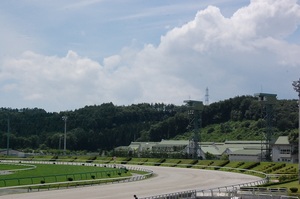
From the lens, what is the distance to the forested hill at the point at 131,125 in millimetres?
134000

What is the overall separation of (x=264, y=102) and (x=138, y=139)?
77146 mm

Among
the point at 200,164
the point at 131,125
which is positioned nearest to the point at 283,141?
the point at 200,164

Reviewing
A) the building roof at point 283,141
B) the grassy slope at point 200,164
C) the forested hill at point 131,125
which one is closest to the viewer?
the grassy slope at point 200,164

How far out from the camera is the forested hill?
134000 millimetres

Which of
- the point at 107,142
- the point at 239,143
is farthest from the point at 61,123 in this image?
the point at 239,143

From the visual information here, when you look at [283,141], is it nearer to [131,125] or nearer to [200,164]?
[200,164]

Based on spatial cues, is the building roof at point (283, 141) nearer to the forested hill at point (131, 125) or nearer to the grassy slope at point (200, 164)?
the grassy slope at point (200, 164)

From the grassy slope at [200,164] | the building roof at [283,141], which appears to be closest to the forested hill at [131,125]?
the building roof at [283,141]

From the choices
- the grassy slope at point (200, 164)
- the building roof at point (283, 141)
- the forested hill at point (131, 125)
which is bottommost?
the grassy slope at point (200, 164)

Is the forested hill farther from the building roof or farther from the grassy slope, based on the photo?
the grassy slope

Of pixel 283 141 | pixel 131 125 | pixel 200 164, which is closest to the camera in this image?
pixel 200 164

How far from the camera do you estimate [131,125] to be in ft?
542

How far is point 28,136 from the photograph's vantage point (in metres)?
→ 157

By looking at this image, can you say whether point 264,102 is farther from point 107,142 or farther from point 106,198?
point 107,142
